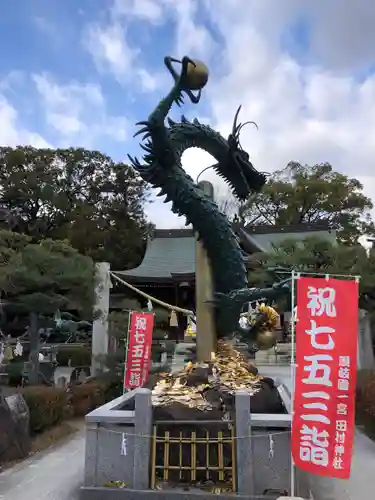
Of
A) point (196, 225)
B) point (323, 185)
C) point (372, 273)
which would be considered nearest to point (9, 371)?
point (196, 225)

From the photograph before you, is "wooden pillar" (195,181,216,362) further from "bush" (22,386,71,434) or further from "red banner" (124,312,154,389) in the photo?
"bush" (22,386,71,434)

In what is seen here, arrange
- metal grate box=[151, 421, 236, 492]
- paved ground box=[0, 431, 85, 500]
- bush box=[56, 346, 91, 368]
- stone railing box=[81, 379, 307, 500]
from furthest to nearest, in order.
A: bush box=[56, 346, 91, 368]
paved ground box=[0, 431, 85, 500]
metal grate box=[151, 421, 236, 492]
stone railing box=[81, 379, 307, 500]

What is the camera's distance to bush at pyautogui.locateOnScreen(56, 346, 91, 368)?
2127 cm

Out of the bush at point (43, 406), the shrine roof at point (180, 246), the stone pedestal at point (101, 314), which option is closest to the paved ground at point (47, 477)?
the bush at point (43, 406)

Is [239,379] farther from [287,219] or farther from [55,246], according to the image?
[287,219]

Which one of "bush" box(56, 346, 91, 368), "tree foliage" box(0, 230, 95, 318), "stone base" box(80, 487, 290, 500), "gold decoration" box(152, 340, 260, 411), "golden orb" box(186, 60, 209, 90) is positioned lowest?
"stone base" box(80, 487, 290, 500)

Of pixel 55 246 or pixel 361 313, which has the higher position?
pixel 55 246

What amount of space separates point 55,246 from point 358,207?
29.2 m

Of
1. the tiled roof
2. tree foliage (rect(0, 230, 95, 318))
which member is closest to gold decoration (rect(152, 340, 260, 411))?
tree foliage (rect(0, 230, 95, 318))

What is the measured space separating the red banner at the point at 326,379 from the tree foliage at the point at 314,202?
32.0 m

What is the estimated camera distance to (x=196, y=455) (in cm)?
621

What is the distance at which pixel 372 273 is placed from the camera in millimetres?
15773

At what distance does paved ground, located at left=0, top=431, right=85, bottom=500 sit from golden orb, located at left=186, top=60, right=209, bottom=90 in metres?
5.56

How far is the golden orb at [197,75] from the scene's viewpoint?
7.02 m
